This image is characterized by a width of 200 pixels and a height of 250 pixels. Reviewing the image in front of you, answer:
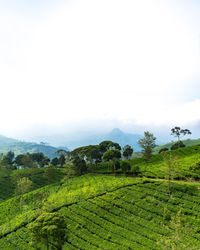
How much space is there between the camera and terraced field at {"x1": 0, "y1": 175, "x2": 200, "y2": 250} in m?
32.5

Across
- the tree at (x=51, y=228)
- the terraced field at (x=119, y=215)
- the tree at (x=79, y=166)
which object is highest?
the tree at (x=79, y=166)

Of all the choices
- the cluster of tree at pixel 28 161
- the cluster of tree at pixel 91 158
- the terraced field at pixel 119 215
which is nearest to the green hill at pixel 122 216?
the terraced field at pixel 119 215

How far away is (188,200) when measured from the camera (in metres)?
43.6

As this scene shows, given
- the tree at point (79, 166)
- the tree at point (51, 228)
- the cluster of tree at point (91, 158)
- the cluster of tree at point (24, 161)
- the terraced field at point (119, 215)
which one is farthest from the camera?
the cluster of tree at point (24, 161)

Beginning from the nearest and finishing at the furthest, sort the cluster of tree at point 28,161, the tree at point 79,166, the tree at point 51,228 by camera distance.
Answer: the tree at point 51,228
the tree at point 79,166
the cluster of tree at point 28,161

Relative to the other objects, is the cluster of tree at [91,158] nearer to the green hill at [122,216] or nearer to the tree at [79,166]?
the tree at [79,166]

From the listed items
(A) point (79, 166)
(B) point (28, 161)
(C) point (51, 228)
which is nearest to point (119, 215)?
(C) point (51, 228)

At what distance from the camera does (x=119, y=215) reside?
133 feet

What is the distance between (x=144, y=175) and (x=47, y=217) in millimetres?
49391

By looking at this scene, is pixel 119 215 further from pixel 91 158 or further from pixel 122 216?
pixel 91 158

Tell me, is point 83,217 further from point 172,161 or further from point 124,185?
point 172,161

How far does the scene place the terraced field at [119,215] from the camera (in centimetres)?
3249

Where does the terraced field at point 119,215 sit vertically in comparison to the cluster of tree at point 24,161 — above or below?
below

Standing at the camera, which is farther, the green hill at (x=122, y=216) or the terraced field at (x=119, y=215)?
the terraced field at (x=119, y=215)
